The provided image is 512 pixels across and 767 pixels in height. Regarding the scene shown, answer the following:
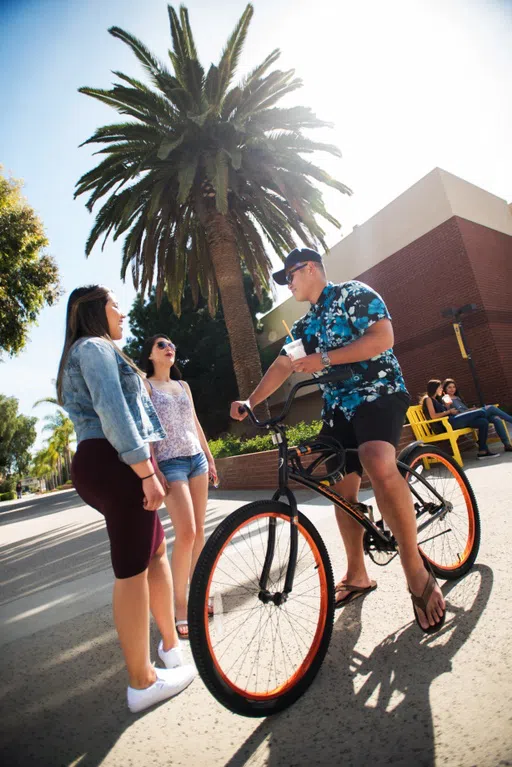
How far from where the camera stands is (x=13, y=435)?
55.1 m

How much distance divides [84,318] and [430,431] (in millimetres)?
7077

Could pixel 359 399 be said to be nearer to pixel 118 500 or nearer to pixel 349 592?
pixel 349 592

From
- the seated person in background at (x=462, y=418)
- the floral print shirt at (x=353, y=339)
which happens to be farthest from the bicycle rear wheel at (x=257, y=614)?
the seated person in background at (x=462, y=418)

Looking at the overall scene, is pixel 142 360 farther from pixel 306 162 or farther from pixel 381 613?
pixel 306 162

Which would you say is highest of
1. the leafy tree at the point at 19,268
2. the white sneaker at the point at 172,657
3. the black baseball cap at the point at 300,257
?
the leafy tree at the point at 19,268

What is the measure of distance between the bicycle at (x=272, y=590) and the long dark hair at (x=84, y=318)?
886 mm

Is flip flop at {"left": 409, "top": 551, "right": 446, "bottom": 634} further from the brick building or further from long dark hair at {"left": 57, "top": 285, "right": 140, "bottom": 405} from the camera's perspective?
the brick building

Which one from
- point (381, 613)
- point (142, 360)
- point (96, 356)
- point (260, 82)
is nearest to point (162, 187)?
point (260, 82)

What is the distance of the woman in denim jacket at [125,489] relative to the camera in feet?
5.83

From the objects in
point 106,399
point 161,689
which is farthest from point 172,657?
point 106,399

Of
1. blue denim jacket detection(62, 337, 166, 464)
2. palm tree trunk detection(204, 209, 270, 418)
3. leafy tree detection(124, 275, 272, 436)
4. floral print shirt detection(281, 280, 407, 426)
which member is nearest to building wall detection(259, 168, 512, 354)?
leafy tree detection(124, 275, 272, 436)

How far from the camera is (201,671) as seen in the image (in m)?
1.48

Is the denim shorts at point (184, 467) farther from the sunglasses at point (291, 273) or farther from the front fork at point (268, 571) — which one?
the sunglasses at point (291, 273)

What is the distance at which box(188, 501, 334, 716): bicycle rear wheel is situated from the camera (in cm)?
153
